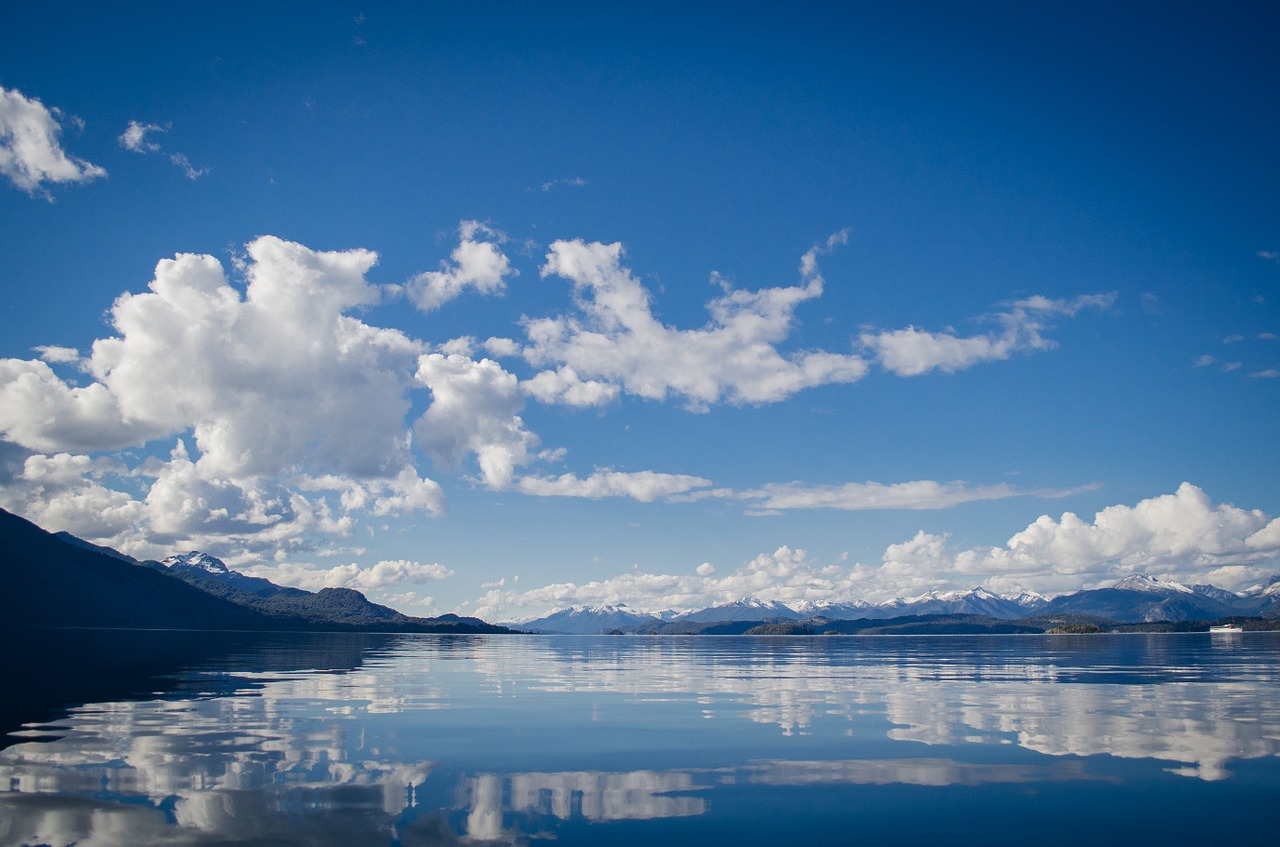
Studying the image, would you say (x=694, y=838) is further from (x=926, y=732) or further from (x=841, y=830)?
(x=926, y=732)

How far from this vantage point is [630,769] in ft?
83.3

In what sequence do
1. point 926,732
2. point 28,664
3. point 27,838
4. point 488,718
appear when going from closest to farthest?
1. point 27,838
2. point 926,732
3. point 488,718
4. point 28,664

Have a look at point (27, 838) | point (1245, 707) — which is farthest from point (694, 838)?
point (1245, 707)

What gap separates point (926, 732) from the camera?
33.0 m

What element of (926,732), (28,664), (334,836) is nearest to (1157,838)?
(926,732)

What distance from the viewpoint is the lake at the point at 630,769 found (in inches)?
717

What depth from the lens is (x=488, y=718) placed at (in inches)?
1506

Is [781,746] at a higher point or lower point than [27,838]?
lower

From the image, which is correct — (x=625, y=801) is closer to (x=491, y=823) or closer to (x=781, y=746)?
(x=491, y=823)

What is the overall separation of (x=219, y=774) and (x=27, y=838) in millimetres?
6761

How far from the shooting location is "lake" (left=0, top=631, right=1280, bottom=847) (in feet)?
59.8

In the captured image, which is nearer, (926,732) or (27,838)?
(27,838)

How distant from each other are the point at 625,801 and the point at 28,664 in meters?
77.2

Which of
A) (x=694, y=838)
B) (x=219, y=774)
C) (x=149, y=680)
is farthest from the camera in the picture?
(x=149, y=680)
